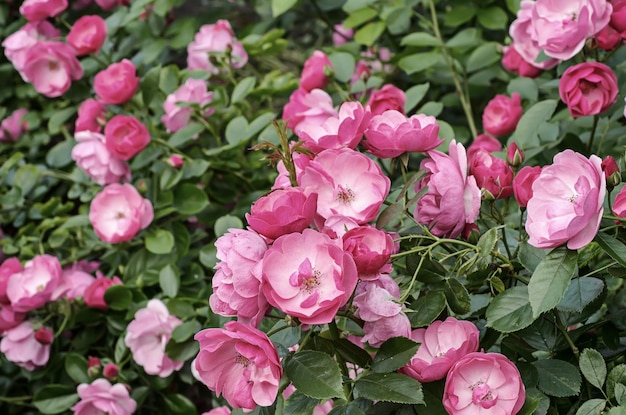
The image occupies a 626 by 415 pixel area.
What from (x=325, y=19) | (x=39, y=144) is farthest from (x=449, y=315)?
(x=39, y=144)

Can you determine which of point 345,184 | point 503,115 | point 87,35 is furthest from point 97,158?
point 345,184

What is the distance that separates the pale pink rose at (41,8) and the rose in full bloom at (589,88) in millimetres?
1215

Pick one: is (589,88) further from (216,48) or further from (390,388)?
(216,48)

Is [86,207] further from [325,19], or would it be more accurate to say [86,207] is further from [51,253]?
[325,19]

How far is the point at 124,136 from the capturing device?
5.24 ft

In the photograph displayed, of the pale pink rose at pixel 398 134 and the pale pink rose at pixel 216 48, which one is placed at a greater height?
the pale pink rose at pixel 398 134

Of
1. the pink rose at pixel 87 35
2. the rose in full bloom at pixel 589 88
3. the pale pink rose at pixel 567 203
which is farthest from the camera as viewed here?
the pink rose at pixel 87 35

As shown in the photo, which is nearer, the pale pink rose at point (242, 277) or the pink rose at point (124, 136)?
the pale pink rose at point (242, 277)

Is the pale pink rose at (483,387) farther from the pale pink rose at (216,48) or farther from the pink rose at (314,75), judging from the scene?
the pale pink rose at (216,48)

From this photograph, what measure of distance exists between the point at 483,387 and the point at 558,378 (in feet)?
0.37

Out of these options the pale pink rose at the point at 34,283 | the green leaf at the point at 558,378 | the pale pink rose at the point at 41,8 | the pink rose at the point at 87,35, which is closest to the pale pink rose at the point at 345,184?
the green leaf at the point at 558,378

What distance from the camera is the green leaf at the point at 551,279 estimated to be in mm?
774

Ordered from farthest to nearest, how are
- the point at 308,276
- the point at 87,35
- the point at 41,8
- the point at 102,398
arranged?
the point at 41,8 → the point at 87,35 → the point at 102,398 → the point at 308,276

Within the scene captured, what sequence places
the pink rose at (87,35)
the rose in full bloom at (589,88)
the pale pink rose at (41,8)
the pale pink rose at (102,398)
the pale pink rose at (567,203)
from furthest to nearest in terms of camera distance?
1. the pale pink rose at (41,8)
2. the pink rose at (87,35)
3. the pale pink rose at (102,398)
4. the rose in full bloom at (589,88)
5. the pale pink rose at (567,203)
